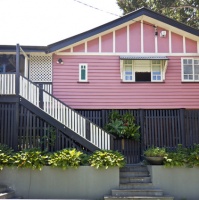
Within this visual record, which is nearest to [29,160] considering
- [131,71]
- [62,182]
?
[62,182]

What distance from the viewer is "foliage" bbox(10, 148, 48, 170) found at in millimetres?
9820

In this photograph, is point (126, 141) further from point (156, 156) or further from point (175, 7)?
point (175, 7)

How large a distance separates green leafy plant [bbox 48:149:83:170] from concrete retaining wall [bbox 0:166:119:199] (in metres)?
0.24

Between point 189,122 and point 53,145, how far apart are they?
6197 millimetres

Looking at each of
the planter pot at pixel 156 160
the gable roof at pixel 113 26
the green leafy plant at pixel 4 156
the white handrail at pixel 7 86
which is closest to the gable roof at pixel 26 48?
the gable roof at pixel 113 26

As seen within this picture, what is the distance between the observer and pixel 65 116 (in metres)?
11.2

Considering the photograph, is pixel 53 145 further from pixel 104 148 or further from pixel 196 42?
pixel 196 42

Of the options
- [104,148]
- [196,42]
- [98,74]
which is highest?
[196,42]

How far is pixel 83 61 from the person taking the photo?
545 inches

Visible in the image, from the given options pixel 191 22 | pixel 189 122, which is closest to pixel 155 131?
pixel 189 122

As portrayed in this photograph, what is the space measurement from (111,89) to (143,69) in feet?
6.11

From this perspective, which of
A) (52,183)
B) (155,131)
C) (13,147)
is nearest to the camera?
(52,183)

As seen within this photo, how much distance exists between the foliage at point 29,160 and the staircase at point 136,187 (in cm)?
247

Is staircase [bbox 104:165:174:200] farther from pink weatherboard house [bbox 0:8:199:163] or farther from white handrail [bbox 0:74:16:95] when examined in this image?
white handrail [bbox 0:74:16:95]
